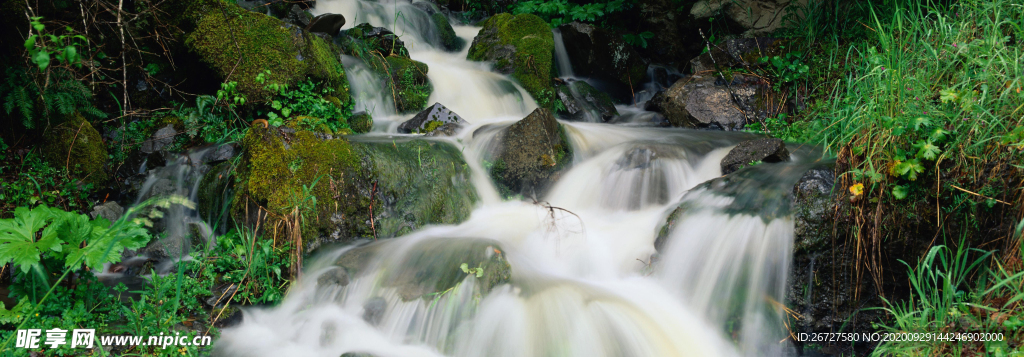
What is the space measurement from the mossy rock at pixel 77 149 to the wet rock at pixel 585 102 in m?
5.44

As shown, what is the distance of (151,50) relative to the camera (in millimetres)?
5191

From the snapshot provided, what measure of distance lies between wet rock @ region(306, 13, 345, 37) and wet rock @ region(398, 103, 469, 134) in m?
2.19

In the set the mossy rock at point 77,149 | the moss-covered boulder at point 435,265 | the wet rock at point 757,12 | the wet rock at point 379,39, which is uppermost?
the wet rock at point 757,12

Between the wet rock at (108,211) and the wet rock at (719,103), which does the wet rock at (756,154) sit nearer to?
the wet rock at (719,103)

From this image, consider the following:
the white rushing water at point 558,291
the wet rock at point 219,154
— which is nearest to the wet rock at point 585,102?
the white rushing water at point 558,291

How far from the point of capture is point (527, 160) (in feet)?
16.1

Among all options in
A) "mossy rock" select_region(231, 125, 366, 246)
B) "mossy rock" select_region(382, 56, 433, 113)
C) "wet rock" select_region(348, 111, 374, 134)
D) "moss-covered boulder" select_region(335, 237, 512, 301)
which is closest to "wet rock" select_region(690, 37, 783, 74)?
"mossy rock" select_region(382, 56, 433, 113)

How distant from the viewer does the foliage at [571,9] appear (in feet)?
29.7

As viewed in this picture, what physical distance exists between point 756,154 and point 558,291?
2.38 meters

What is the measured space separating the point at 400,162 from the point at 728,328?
2802 mm

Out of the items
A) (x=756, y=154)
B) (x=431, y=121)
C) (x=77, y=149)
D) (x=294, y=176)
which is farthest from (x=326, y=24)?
(x=756, y=154)

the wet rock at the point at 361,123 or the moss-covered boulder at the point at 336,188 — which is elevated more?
the wet rock at the point at 361,123

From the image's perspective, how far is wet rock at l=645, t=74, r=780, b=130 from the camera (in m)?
6.33

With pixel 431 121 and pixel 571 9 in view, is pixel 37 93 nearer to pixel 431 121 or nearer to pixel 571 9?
pixel 431 121
